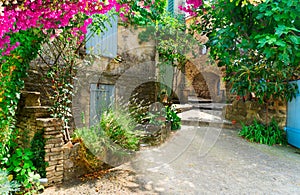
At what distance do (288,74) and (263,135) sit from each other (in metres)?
1.61

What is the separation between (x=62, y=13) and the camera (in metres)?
2.22

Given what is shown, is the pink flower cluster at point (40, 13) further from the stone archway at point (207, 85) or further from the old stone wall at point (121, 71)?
the stone archway at point (207, 85)

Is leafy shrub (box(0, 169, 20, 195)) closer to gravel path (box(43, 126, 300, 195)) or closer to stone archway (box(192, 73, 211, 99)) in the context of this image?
gravel path (box(43, 126, 300, 195))

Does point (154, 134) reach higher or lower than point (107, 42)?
lower

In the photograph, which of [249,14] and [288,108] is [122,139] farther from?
[288,108]

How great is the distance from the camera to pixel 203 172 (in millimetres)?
3162

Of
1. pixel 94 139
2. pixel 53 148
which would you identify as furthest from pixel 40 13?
pixel 94 139

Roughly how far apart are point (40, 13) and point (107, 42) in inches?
125

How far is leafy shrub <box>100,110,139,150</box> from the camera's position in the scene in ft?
10.5

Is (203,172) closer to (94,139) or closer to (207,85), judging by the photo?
(94,139)

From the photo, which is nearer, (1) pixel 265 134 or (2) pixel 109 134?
(2) pixel 109 134

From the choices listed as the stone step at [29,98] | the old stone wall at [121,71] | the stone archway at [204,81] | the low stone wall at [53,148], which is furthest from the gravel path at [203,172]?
the stone archway at [204,81]

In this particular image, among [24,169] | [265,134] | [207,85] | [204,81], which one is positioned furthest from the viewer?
[204,81]

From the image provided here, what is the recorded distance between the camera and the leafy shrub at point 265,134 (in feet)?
15.8
